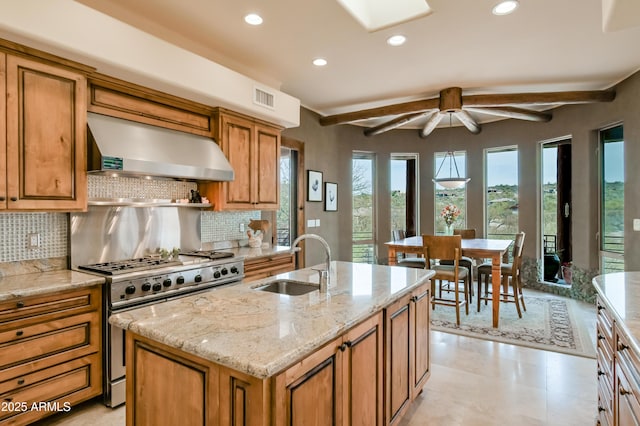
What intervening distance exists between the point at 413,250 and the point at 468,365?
66.4 inches

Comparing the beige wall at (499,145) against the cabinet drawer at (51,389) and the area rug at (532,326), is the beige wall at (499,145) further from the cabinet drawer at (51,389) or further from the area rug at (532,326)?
the cabinet drawer at (51,389)

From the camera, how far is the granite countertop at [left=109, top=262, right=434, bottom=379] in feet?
3.75

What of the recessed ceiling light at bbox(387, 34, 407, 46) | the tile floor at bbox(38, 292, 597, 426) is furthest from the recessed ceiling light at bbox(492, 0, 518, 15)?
the tile floor at bbox(38, 292, 597, 426)

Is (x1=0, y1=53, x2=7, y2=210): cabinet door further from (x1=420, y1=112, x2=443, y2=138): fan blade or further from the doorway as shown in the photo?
the doorway

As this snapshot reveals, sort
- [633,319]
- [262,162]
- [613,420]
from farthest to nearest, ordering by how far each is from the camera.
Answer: [262,162]
[613,420]
[633,319]

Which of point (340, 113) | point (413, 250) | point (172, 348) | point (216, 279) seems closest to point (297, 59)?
point (340, 113)

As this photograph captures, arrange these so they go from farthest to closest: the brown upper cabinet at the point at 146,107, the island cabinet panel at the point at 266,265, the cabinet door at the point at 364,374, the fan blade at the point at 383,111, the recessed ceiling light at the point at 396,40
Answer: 1. the fan blade at the point at 383,111
2. the island cabinet panel at the point at 266,265
3. the recessed ceiling light at the point at 396,40
4. the brown upper cabinet at the point at 146,107
5. the cabinet door at the point at 364,374

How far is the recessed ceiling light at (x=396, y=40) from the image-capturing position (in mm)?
3162

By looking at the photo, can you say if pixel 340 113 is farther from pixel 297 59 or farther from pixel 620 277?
pixel 620 277

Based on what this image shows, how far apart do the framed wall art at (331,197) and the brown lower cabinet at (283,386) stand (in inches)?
150

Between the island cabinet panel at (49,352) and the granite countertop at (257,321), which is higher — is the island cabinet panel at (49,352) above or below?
below

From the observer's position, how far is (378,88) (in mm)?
4516

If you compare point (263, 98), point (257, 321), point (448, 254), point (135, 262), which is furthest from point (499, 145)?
point (257, 321)

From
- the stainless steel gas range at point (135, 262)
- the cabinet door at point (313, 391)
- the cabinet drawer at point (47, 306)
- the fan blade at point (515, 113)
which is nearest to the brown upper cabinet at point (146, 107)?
the stainless steel gas range at point (135, 262)
